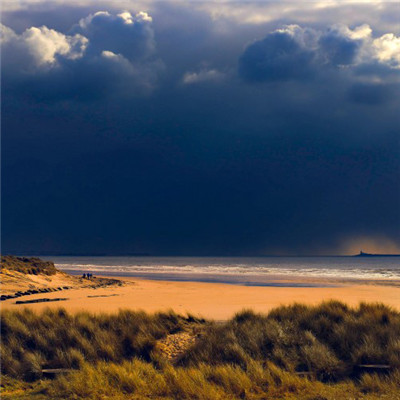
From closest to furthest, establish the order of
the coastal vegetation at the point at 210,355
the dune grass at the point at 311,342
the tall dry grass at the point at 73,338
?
1. the coastal vegetation at the point at 210,355
2. the dune grass at the point at 311,342
3. the tall dry grass at the point at 73,338

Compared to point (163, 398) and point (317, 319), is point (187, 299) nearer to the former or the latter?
point (317, 319)

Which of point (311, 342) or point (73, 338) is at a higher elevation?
point (311, 342)

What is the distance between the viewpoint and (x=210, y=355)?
35.1 feet

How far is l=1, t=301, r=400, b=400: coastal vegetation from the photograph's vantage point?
346 inches

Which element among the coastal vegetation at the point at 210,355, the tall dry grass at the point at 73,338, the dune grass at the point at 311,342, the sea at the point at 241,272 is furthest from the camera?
the sea at the point at 241,272

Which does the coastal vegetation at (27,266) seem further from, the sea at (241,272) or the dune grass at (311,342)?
the dune grass at (311,342)

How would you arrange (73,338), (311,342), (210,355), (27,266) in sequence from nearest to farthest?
(210,355) < (311,342) < (73,338) < (27,266)

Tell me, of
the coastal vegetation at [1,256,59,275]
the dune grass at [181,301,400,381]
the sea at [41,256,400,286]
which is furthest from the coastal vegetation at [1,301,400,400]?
the sea at [41,256,400,286]

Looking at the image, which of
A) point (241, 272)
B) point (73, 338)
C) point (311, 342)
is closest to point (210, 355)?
point (311, 342)

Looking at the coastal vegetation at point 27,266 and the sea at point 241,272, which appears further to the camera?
the sea at point 241,272

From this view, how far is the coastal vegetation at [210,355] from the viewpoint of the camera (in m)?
8.79

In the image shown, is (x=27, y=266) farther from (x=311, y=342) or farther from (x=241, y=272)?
(x=241, y=272)

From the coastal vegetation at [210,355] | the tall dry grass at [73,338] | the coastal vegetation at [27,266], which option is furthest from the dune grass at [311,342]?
the coastal vegetation at [27,266]

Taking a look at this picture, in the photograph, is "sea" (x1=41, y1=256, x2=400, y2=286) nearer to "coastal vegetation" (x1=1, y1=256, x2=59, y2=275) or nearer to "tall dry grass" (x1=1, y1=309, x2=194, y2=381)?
"coastal vegetation" (x1=1, y1=256, x2=59, y2=275)
